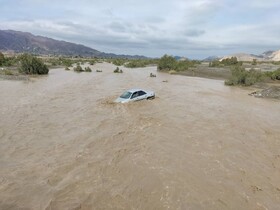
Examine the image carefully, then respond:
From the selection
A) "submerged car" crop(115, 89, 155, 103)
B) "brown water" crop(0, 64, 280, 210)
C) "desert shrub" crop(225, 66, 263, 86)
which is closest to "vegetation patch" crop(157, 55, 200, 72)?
"desert shrub" crop(225, 66, 263, 86)

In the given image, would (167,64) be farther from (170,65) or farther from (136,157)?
(136,157)

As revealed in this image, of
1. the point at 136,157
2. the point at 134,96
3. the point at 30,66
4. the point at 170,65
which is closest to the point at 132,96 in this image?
the point at 134,96

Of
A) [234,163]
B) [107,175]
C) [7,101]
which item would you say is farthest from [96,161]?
[7,101]

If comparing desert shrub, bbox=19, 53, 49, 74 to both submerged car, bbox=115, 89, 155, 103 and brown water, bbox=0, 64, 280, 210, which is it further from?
submerged car, bbox=115, 89, 155, 103

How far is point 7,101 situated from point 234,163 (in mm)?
19241

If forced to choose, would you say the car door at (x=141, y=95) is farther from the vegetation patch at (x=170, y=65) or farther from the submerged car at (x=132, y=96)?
the vegetation patch at (x=170, y=65)

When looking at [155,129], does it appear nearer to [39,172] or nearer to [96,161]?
[96,161]

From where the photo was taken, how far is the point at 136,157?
40.8 feet

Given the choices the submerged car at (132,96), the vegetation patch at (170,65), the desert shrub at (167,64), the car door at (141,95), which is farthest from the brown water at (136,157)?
the desert shrub at (167,64)

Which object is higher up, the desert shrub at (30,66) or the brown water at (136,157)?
the brown water at (136,157)

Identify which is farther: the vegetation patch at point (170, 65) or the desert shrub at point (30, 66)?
the vegetation patch at point (170, 65)

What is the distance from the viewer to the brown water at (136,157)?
914 centimetres

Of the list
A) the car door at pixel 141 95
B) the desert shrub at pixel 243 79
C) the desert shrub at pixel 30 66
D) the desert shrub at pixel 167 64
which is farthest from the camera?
the desert shrub at pixel 167 64

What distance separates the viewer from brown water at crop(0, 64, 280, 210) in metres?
9.14
